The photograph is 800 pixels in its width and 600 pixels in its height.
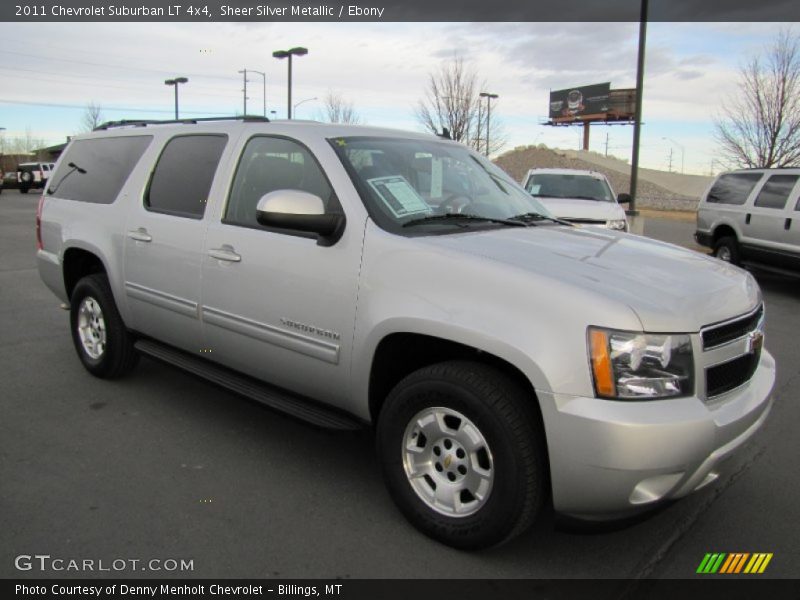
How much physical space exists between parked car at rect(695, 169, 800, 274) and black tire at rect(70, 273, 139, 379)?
8930 mm

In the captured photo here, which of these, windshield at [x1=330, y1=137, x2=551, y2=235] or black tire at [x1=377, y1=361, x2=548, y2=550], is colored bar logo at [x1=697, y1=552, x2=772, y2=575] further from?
windshield at [x1=330, y1=137, x2=551, y2=235]

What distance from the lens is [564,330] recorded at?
2.51 meters

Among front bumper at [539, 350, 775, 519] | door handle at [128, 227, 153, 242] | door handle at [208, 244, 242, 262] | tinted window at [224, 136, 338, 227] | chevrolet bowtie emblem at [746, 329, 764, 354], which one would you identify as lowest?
front bumper at [539, 350, 775, 519]

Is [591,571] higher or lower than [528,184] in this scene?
lower

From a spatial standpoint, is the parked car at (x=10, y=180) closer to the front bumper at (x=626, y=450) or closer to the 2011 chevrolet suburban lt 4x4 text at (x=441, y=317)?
the 2011 chevrolet suburban lt 4x4 text at (x=441, y=317)

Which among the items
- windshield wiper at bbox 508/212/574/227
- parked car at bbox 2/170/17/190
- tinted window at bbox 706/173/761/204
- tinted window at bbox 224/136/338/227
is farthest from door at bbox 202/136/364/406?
parked car at bbox 2/170/17/190

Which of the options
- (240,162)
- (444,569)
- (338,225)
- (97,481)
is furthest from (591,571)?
(240,162)

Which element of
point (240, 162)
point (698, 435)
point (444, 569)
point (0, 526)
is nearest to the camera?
point (698, 435)

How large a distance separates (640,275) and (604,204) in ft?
25.9

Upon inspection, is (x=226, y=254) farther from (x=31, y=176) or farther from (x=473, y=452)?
(x=31, y=176)

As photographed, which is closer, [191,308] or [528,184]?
[191,308]

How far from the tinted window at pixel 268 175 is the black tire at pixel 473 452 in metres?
1.23

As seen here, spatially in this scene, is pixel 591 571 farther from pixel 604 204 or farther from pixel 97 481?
pixel 604 204

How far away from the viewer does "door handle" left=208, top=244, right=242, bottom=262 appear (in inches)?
146
